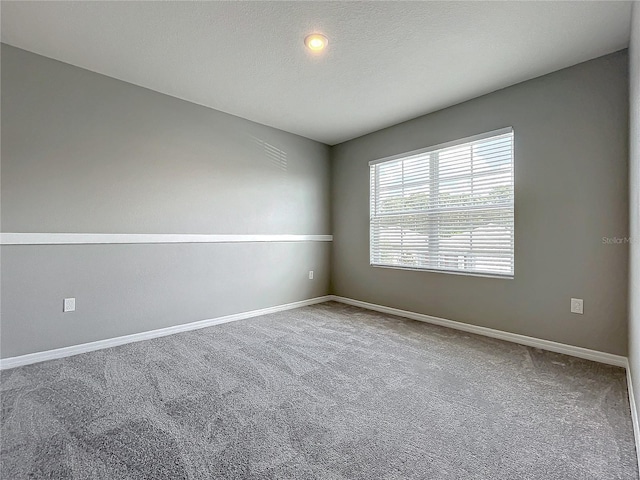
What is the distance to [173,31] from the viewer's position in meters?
2.14

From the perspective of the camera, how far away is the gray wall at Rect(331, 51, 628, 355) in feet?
7.70

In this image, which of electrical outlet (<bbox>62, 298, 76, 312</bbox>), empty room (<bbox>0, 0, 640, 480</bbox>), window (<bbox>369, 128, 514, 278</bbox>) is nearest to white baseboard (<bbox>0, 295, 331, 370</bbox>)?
empty room (<bbox>0, 0, 640, 480</bbox>)

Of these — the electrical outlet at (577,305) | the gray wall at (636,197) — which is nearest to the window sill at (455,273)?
the electrical outlet at (577,305)

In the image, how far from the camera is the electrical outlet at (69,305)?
2531 mm

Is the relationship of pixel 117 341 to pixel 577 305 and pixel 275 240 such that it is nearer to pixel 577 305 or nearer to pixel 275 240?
pixel 275 240

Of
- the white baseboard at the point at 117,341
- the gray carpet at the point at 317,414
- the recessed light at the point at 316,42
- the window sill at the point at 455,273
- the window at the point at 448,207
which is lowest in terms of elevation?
the gray carpet at the point at 317,414

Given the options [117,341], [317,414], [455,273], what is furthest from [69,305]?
[455,273]

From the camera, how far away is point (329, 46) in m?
2.29

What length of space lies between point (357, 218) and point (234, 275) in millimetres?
1919

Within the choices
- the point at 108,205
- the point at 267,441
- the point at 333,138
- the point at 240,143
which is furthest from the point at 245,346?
the point at 333,138

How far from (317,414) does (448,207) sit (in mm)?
2614

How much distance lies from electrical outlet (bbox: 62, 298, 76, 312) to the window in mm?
3305

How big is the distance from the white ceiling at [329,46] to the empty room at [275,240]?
2 centimetres

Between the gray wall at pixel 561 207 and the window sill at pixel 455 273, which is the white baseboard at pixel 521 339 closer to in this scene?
the gray wall at pixel 561 207
